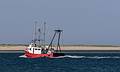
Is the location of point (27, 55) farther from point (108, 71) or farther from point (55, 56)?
point (108, 71)

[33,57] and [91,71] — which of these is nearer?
[91,71]

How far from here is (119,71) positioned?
138 metres

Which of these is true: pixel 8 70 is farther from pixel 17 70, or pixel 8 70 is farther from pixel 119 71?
pixel 119 71

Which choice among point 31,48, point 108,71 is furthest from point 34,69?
point 31,48

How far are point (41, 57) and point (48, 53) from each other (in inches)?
80.8

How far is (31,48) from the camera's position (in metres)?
195

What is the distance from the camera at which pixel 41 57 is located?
198 m

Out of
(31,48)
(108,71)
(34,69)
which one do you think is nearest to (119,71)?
(108,71)

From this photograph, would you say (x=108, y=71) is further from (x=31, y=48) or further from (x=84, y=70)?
(x=31, y=48)

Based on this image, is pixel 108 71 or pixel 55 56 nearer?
pixel 108 71

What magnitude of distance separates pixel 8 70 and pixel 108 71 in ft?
56.2

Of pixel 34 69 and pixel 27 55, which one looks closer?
pixel 34 69

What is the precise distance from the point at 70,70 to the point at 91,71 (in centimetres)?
420

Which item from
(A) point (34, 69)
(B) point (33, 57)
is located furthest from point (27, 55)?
(A) point (34, 69)
